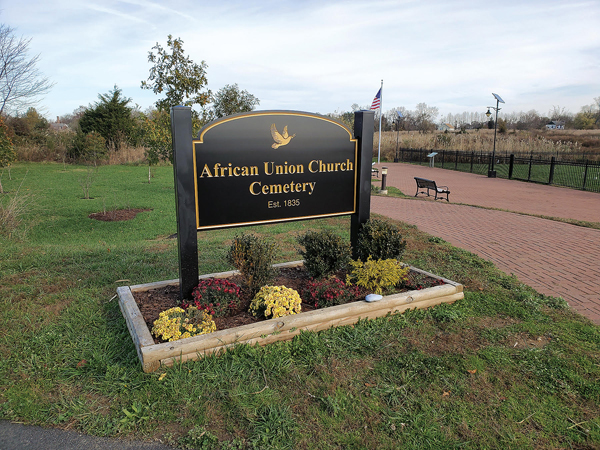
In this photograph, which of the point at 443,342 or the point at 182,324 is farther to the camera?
the point at 443,342

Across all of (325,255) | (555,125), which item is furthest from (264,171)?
(555,125)

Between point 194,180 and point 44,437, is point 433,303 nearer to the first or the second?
point 194,180

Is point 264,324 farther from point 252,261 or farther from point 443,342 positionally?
point 443,342

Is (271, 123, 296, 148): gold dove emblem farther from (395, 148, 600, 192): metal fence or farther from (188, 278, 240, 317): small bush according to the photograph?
(395, 148, 600, 192): metal fence

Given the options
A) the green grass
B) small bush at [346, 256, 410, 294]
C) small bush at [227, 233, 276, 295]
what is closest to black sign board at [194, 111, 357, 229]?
small bush at [227, 233, 276, 295]

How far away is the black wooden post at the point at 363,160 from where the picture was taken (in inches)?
187

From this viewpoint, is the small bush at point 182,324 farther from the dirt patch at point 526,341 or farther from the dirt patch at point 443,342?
the dirt patch at point 526,341

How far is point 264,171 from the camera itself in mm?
4234

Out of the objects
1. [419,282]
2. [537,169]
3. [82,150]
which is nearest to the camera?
[419,282]

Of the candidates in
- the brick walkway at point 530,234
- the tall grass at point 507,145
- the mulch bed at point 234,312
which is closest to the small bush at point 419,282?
the mulch bed at point 234,312

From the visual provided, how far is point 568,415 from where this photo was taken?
106 inches

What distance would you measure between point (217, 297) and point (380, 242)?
2015 millimetres

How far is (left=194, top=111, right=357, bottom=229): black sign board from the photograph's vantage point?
394 centimetres

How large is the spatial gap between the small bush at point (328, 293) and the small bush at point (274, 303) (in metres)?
0.36
